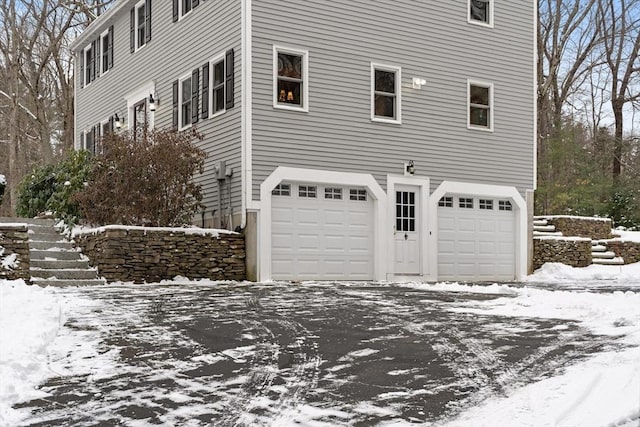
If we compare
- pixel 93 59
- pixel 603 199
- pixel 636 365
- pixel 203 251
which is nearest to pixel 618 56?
pixel 603 199

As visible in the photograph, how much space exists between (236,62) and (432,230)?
5685 millimetres

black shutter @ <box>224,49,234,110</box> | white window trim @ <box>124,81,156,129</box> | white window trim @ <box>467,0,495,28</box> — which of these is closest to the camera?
black shutter @ <box>224,49,234,110</box>

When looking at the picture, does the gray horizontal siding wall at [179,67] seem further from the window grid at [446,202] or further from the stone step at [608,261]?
the stone step at [608,261]

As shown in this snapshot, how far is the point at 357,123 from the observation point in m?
14.9

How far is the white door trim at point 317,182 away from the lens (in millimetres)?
13391

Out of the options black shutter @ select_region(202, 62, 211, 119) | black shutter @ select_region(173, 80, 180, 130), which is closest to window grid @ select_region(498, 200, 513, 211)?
black shutter @ select_region(202, 62, 211, 119)

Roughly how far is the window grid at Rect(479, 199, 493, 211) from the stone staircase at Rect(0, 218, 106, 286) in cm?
906

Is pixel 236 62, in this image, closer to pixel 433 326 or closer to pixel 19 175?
pixel 433 326

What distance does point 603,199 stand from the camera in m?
25.4

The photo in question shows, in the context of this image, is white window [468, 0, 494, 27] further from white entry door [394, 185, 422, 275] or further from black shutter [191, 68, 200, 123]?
black shutter [191, 68, 200, 123]

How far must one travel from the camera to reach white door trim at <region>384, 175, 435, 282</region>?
15.1 meters

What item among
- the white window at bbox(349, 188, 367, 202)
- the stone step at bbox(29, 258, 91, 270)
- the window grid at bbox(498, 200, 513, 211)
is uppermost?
the white window at bbox(349, 188, 367, 202)

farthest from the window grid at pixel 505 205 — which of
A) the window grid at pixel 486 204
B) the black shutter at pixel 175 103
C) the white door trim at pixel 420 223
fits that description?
the black shutter at pixel 175 103

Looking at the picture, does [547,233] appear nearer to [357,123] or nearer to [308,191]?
[357,123]
